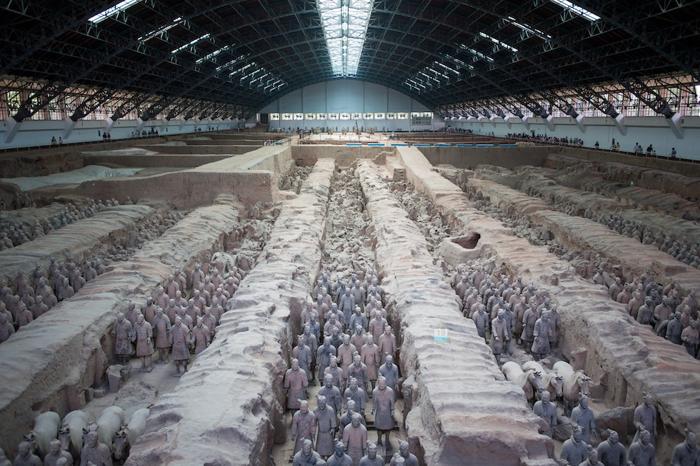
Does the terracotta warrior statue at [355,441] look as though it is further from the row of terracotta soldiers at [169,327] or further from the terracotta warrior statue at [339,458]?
the row of terracotta soldiers at [169,327]

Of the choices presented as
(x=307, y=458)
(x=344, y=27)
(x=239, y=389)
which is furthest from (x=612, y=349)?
(x=344, y=27)

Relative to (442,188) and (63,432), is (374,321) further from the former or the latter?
(442,188)

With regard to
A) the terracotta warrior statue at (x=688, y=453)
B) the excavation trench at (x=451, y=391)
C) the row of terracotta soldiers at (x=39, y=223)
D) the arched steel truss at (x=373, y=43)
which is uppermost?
the arched steel truss at (x=373, y=43)

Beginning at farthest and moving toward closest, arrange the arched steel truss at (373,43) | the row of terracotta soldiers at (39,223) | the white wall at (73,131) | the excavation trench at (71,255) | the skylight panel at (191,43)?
the skylight panel at (191,43)
the white wall at (73,131)
the arched steel truss at (373,43)
the row of terracotta soldiers at (39,223)
the excavation trench at (71,255)

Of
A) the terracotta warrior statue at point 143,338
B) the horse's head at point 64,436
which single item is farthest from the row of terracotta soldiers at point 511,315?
the horse's head at point 64,436

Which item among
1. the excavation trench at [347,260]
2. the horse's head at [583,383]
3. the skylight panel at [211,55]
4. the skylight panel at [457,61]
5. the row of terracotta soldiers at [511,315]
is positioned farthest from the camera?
the skylight panel at [457,61]

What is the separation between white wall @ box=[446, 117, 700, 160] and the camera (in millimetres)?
19938

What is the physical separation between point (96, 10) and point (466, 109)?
3615 centimetres

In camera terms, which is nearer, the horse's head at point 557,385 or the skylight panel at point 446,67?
the horse's head at point 557,385

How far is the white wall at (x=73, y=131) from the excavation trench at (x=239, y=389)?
18089mm

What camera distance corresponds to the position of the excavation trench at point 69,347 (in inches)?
183

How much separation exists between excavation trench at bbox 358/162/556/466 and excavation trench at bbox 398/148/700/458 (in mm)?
1194

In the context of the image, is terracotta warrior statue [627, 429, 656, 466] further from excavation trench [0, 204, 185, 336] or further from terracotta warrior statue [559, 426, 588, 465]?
excavation trench [0, 204, 185, 336]

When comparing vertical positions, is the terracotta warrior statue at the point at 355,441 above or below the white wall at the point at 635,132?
below
